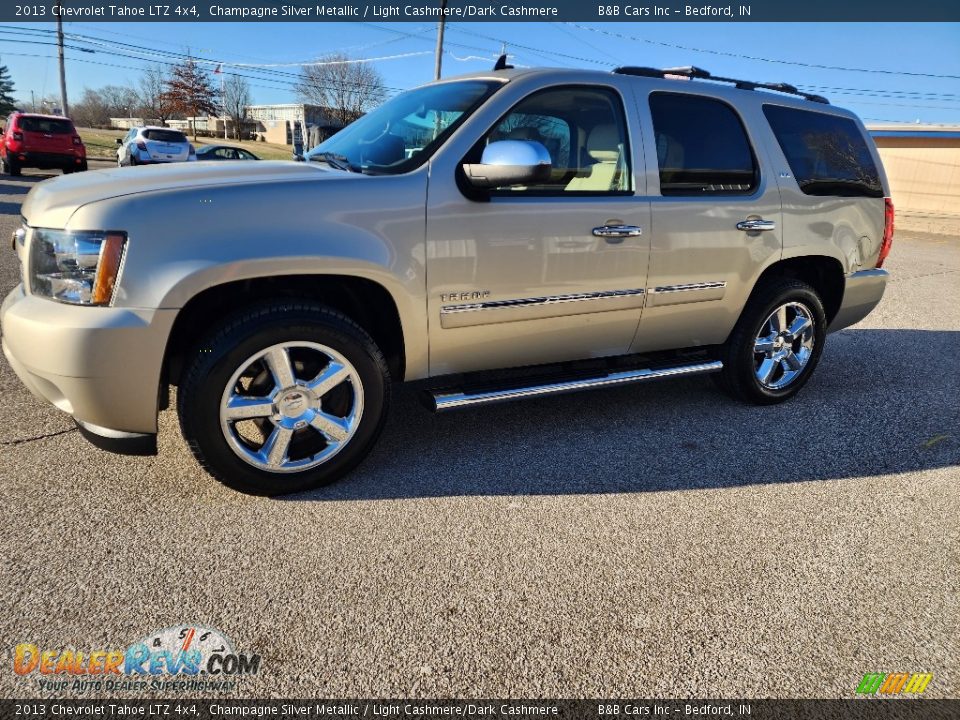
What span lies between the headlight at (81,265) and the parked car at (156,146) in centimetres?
1924

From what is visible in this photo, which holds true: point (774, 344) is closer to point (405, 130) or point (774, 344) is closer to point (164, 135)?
point (405, 130)

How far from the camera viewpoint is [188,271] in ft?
8.50

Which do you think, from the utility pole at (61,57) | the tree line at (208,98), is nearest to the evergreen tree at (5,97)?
the tree line at (208,98)

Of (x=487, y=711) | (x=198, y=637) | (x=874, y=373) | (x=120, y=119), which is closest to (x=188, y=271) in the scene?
(x=198, y=637)

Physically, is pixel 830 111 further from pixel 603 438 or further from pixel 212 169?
pixel 212 169

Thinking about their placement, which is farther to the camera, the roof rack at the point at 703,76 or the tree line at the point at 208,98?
the tree line at the point at 208,98

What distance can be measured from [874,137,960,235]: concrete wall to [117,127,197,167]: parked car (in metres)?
27.0

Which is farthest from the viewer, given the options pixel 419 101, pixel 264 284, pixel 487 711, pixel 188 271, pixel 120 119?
pixel 120 119

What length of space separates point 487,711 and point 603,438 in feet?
6.76

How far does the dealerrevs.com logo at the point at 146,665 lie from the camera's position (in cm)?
194

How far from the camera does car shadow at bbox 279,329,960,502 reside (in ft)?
10.7

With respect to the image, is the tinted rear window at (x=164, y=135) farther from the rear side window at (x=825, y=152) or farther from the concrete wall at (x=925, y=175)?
the concrete wall at (x=925, y=175)

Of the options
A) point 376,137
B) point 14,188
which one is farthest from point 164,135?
point 376,137

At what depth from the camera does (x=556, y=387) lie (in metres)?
3.52
